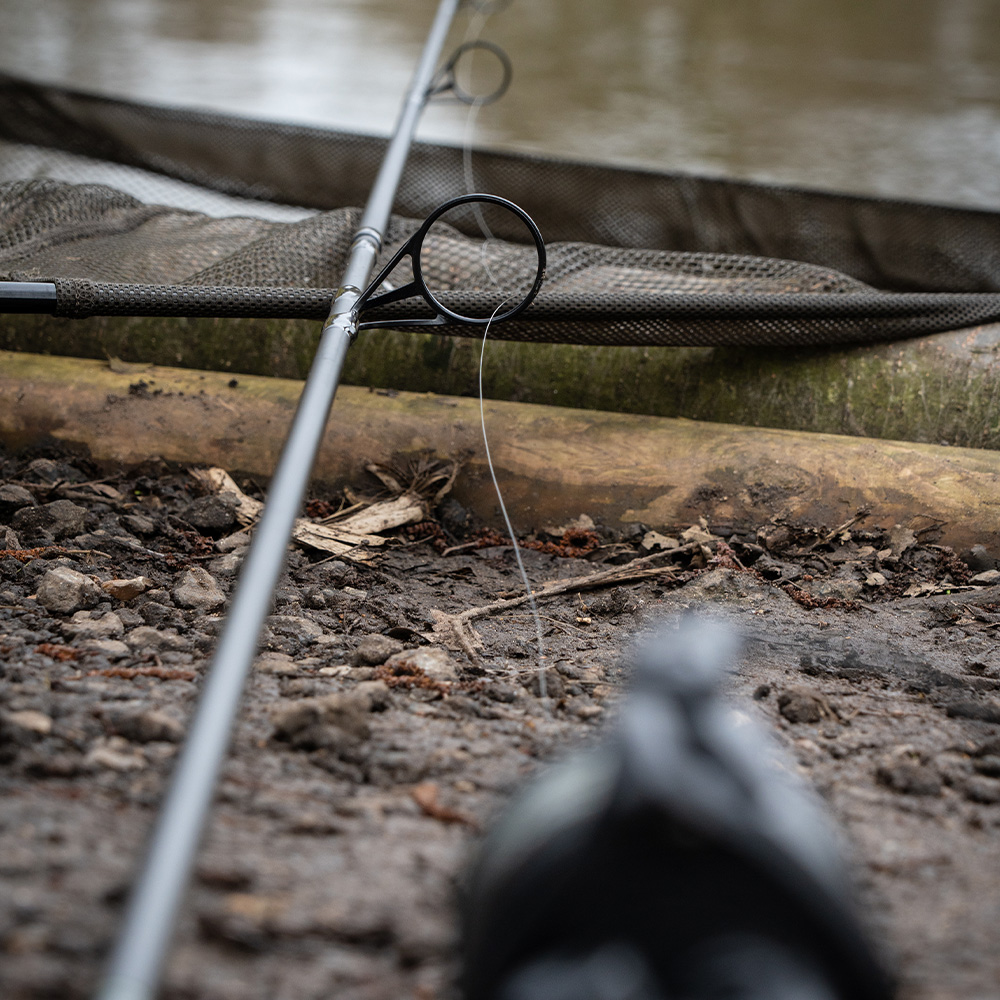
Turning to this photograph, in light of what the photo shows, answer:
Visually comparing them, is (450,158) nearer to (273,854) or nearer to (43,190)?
(43,190)

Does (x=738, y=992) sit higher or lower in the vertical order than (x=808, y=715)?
higher

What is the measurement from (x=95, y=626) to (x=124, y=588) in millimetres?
128

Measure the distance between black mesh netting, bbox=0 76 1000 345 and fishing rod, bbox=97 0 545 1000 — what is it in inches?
2.8

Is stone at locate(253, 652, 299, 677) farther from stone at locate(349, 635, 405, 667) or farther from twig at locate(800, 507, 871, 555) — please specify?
twig at locate(800, 507, 871, 555)

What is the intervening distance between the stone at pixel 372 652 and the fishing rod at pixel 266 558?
206mm

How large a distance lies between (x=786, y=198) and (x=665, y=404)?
137 centimetres

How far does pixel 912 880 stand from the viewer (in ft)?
2.61

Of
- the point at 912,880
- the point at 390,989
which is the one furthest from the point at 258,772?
the point at 912,880

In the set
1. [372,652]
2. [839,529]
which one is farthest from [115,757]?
[839,529]

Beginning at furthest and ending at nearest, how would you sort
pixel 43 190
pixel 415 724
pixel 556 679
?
pixel 43 190, pixel 556 679, pixel 415 724

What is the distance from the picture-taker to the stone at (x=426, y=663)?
1202 millimetres

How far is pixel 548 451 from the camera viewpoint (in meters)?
1.82

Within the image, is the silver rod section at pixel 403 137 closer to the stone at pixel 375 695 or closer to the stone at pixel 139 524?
the stone at pixel 139 524

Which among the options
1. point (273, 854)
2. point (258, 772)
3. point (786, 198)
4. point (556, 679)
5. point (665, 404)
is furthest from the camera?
point (786, 198)
